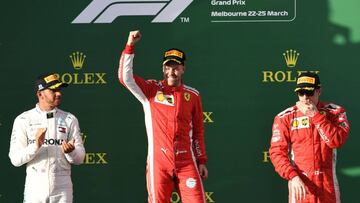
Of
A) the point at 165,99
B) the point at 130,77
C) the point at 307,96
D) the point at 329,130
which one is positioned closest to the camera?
the point at 329,130

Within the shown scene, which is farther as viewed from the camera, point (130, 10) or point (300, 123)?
point (130, 10)

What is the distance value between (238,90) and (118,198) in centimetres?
129

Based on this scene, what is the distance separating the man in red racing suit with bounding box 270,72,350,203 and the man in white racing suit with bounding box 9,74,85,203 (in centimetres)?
136

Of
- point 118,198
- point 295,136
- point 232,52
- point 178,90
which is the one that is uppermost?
point 232,52

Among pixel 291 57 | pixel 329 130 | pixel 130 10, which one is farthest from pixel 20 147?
pixel 291 57

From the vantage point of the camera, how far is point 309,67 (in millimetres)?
5898

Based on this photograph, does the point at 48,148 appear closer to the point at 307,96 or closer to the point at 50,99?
the point at 50,99

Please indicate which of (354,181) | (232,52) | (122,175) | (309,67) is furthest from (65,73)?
(354,181)

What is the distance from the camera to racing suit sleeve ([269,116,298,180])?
487cm

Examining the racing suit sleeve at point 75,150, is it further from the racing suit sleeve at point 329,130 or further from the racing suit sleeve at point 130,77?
the racing suit sleeve at point 329,130

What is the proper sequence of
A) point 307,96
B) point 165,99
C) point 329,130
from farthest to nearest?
point 165,99
point 307,96
point 329,130

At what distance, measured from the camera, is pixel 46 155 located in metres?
4.91

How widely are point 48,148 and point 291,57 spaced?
212cm

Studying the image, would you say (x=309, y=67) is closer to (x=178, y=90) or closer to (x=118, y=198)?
(x=178, y=90)
